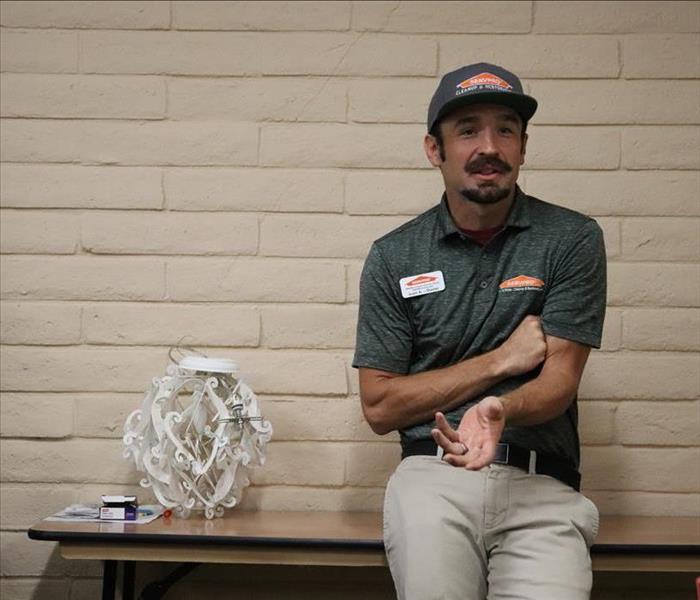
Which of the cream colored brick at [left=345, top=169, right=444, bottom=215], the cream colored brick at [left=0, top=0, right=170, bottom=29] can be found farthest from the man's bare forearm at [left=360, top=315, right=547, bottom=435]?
the cream colored brick at [left=0, top=0, right=170, bottom=29]

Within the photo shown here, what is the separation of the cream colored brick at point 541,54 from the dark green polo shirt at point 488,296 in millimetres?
625

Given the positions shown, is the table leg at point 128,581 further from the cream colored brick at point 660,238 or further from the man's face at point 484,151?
the cream colored brick at point 660,238

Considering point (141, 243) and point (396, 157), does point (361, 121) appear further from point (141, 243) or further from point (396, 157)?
point (141, 243)

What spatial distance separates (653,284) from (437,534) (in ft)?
3.81

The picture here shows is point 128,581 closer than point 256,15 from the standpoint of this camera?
Yes

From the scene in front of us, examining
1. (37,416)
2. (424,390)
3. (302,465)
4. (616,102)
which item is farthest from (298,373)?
(616,102)

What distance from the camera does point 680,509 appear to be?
2.91 m

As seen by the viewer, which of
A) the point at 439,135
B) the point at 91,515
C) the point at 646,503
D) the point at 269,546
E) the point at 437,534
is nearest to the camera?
the point at 437,534

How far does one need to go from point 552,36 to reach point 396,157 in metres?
0.59

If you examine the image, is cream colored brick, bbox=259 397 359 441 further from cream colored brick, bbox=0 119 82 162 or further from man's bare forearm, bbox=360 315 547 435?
cream colored brick, bbox=0 119 82 162

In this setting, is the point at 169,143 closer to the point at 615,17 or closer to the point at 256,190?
the point at 256,190

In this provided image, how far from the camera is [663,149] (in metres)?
2.97

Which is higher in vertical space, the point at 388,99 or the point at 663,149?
the point at 388,99

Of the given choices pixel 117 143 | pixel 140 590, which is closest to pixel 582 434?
pixel 140 590
